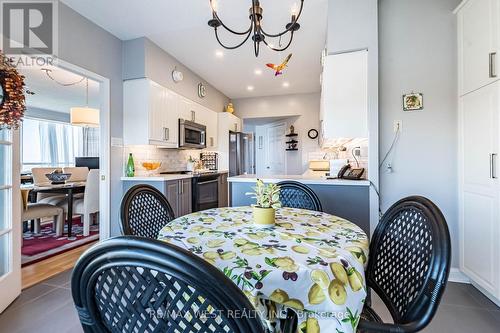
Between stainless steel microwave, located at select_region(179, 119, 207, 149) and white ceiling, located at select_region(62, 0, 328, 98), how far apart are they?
98cm

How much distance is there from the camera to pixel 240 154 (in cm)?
612

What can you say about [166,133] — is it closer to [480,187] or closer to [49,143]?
[480,187]

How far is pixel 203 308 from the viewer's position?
476mm

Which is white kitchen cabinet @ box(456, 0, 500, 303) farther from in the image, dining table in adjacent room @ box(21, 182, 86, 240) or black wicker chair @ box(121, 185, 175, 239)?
dining table in adjacent room @ box(21, 182, 86, 240)

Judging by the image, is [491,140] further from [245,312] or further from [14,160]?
[14,160]

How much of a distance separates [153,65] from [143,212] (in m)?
2.60

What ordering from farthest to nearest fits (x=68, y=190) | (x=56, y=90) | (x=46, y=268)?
(x=56, y=90) → (x=68, y=190) → (x=46, y=268)

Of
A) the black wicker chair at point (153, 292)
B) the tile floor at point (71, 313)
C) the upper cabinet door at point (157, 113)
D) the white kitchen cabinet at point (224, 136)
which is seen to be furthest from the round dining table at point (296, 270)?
the white kitchen cabinet at point (224, 136)

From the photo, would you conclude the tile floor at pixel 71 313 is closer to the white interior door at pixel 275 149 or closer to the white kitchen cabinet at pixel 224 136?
the white kitchen cabinet at pixel 224 136

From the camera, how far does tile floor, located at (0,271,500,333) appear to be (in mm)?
1669

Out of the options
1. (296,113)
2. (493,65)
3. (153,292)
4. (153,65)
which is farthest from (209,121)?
(153,292)

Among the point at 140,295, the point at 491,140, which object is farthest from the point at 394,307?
the point at 491,140

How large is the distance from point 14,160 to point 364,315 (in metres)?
2.70

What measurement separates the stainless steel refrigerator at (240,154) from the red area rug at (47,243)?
116 inches
